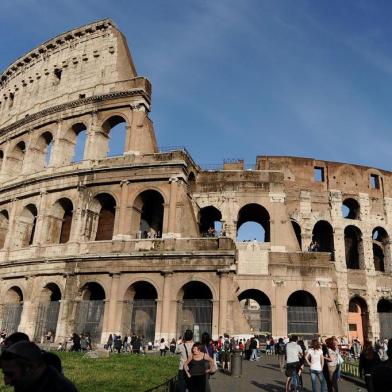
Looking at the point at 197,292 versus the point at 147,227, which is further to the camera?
the point at 147,227

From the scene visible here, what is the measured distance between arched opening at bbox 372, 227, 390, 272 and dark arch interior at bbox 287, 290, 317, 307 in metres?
6.73

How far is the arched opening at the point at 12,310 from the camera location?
21.2 m

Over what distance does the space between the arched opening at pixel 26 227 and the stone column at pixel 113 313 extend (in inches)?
269

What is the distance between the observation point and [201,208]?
23.2 metres

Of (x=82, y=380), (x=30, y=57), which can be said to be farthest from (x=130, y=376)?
(x=30, y=57)

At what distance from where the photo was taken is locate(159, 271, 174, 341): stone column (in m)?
18.4

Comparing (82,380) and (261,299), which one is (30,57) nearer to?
(261,299)

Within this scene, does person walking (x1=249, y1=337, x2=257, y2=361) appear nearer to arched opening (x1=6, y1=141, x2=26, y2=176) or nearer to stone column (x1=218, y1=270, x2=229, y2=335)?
stone column (x1=218, y1=270, x2=229, y2=335)

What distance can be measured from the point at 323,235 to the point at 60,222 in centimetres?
1607

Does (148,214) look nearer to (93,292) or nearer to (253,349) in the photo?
(93,292)

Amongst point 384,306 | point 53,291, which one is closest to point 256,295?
point 384,306

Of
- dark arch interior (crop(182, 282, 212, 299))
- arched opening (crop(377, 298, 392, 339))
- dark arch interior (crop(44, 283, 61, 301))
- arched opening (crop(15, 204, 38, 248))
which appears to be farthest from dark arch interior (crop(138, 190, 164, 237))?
arched opening (crop(377, 298, 392, 339))

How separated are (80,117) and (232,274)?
494 inches

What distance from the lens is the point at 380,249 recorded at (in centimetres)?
2747
